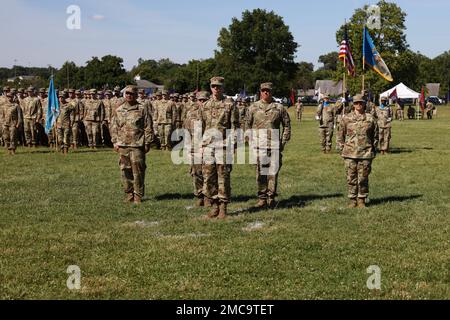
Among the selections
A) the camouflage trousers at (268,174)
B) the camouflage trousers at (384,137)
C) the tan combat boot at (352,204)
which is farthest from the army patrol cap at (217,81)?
the camouflage trousers at (384,137)

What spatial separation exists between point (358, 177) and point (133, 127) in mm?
4366

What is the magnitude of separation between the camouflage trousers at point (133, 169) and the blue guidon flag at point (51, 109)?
9.82 metres

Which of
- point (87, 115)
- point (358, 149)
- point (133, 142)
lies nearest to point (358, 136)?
point (358, 149)

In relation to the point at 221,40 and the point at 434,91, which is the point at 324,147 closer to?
the point at 221,40

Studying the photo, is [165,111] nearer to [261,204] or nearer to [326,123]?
[326,123]

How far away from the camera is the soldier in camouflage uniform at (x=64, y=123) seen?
1998 cm

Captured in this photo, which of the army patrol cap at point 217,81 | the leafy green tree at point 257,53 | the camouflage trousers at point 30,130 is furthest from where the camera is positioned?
the leafy green tree at point 257,53

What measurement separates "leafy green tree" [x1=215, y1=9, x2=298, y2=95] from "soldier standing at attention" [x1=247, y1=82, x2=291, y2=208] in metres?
75.1

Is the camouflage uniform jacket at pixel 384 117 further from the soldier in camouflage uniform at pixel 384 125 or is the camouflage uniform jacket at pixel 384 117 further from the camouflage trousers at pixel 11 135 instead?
the camouflage trousers at pixel 11 135

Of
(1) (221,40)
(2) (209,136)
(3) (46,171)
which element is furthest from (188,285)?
(1) (221,40)

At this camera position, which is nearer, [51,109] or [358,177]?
[358,177]

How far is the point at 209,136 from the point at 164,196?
2530 mm

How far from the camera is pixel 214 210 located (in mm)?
9695
